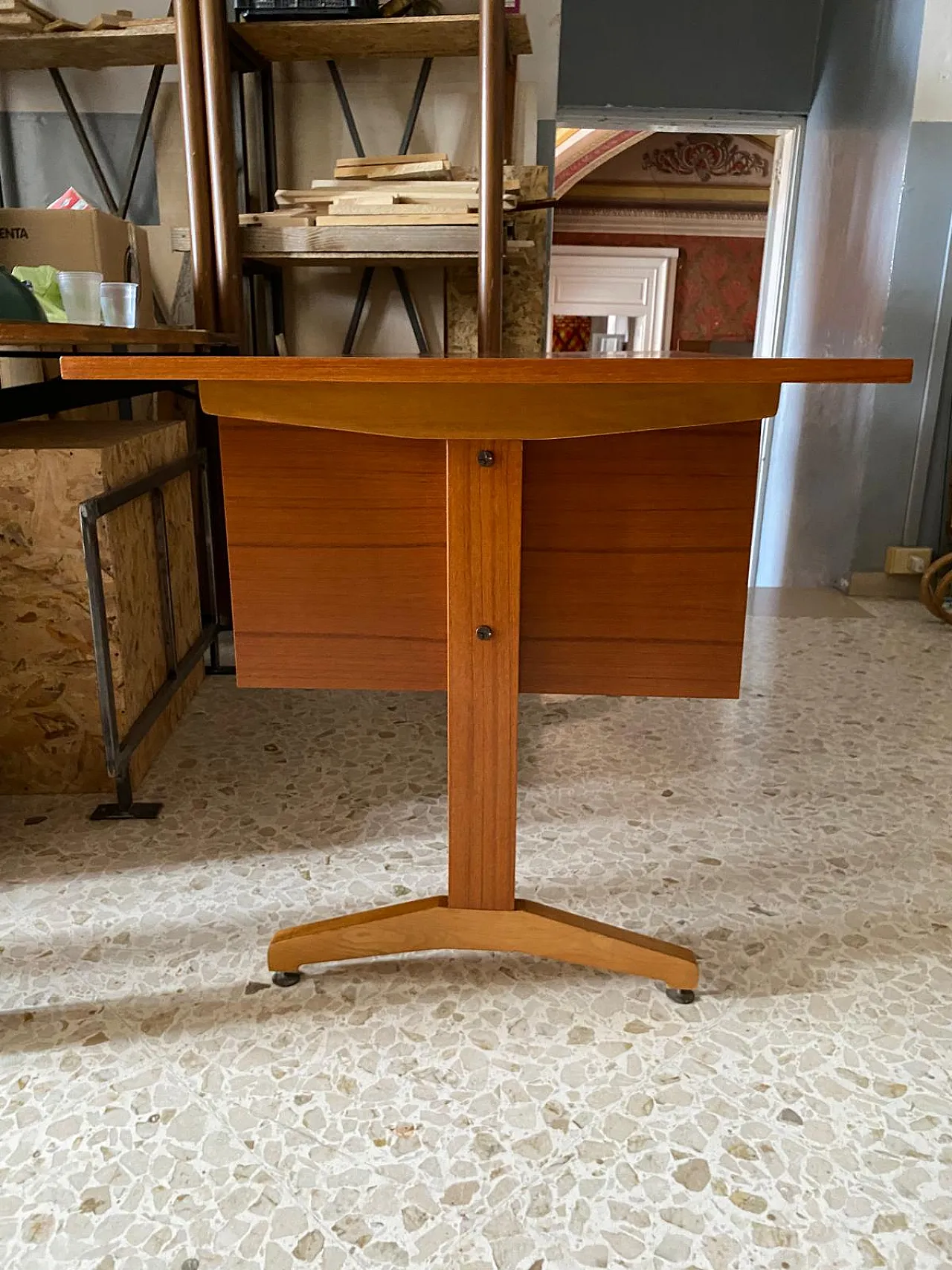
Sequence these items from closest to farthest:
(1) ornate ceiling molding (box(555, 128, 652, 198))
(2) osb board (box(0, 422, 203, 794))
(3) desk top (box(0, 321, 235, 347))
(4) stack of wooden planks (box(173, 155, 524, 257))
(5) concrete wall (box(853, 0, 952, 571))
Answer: (3) desk top (box(0, 321, 235, 347)) → (2) osb board (box(0, 422, 203, 794)) → (4) stack of wooden planks (box(173, 155, 524, 257)) → (5) concrete wall (box(853, 0, 952, 571)) → (1) ornate ceiling molding (box(555, 128, 652, 198))

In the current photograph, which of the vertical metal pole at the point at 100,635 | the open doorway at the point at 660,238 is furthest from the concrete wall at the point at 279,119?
the open doorway at the point at 660,238

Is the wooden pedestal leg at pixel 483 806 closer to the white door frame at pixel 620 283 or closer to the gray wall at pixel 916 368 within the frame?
the gray wall at pixel 916 368

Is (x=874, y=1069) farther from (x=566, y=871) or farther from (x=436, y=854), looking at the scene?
(x=436, y=854)

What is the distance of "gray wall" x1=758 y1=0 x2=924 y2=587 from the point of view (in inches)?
134

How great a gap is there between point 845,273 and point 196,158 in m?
2.58

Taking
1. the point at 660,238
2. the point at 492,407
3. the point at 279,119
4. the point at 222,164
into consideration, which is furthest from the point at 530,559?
the point at 660,238

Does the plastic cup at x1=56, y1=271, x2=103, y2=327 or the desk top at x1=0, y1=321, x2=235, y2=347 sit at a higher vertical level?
the plastic cup at x1=56, y1=271, x2=103, y2=327

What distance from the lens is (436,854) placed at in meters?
1.79

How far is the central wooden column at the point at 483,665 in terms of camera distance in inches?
46.6

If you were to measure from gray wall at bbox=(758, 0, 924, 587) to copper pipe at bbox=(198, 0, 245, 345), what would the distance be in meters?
2.35

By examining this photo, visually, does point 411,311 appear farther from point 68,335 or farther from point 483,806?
point 483,806

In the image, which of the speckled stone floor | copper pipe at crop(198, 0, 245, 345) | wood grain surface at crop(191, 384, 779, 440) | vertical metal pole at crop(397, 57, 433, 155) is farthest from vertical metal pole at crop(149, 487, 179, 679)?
vertical metal pole at crop(397, 57, 433, 155)

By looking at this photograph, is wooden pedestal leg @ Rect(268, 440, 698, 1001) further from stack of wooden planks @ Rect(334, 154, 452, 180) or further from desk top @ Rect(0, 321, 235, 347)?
stack of wooden planks @ Rect(334, 154, 452, 180)

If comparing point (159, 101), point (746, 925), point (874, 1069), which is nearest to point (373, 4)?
point (159, 101)
